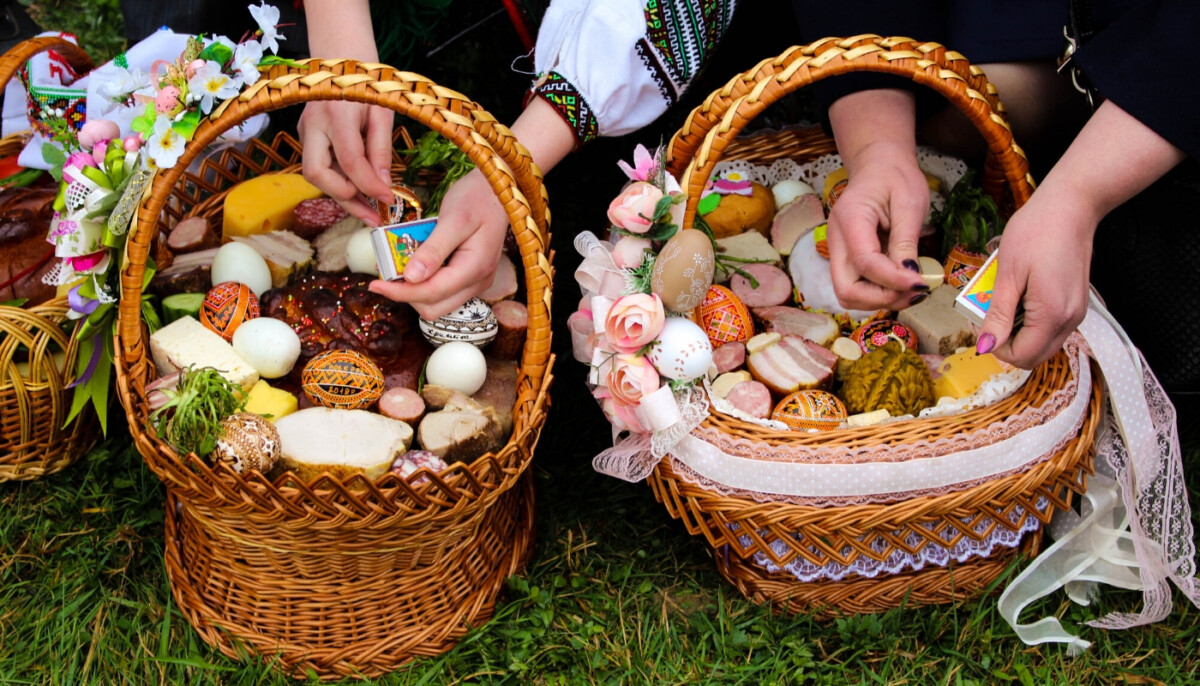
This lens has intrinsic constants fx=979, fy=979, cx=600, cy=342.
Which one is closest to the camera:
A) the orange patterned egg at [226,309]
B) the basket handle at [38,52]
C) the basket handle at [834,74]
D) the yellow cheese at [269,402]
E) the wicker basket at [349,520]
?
the wicker basket at [349,520]

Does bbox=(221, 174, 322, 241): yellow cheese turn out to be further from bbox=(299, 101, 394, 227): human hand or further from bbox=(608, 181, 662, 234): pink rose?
bbox=(608, 181, 662, 234): pink rose

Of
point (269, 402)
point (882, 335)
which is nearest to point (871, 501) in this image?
point (882, 335)

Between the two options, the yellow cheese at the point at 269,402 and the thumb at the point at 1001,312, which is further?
the yellow cheese at the point at 269,402

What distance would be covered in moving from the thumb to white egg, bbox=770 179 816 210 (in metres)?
0.77

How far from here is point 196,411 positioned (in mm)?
1518

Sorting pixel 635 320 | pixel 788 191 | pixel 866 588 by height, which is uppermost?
pixel 635 320

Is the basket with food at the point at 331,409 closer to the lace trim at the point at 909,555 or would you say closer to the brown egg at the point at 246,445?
the brown egg at the point at 246,445

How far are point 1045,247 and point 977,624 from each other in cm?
72

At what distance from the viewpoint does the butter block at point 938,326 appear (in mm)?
1920

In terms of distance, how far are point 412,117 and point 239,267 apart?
59cm

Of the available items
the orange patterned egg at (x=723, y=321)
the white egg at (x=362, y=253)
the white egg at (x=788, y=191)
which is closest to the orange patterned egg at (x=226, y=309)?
the white egg at (x=362, y=253)

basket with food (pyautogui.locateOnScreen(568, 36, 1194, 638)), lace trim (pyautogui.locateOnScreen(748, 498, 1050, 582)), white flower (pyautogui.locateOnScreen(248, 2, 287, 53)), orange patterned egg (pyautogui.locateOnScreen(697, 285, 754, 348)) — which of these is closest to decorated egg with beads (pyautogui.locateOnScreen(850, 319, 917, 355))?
basket with food (pyautogui.locateOnScreen(568, 36, 1194, 638))

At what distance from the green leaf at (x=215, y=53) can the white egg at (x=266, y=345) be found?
46 centimetres

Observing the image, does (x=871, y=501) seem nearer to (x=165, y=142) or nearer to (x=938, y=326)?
(x=938, y=326)
